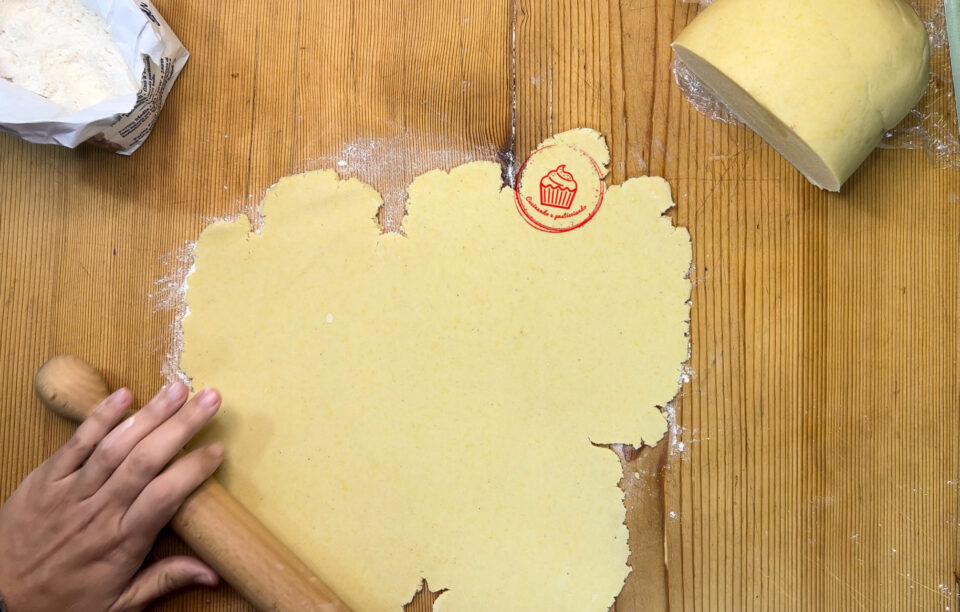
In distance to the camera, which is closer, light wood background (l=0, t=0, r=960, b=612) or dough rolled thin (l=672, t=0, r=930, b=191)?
dough rolled thin (l=672, t=0, r=930, b=191)

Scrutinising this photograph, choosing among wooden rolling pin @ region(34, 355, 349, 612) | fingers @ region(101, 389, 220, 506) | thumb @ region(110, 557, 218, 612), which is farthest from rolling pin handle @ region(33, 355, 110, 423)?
thumb @ region(110, 557, 218, 612)

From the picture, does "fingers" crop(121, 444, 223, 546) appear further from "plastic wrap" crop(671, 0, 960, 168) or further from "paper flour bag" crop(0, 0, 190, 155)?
"plastic wrap" crop(671, 0, 960, 168)

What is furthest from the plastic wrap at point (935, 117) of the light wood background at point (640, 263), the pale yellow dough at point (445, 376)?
the pale yellow dough at point (445, 376)

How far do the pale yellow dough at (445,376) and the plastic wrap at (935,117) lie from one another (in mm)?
360

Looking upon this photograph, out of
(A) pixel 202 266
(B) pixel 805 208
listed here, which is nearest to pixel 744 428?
(B) pixel 805 208

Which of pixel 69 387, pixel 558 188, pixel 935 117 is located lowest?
pixel 69 387

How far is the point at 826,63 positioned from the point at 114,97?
3.18 feet

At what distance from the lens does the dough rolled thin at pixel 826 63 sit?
836mm

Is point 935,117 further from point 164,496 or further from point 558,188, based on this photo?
point 164,496

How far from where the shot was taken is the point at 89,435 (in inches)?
35.4

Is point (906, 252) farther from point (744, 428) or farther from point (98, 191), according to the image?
point (98, 191)

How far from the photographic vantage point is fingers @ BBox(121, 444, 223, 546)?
869 millimetres

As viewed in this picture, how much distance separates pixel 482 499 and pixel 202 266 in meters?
0.54

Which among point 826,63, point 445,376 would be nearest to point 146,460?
point 445,376
